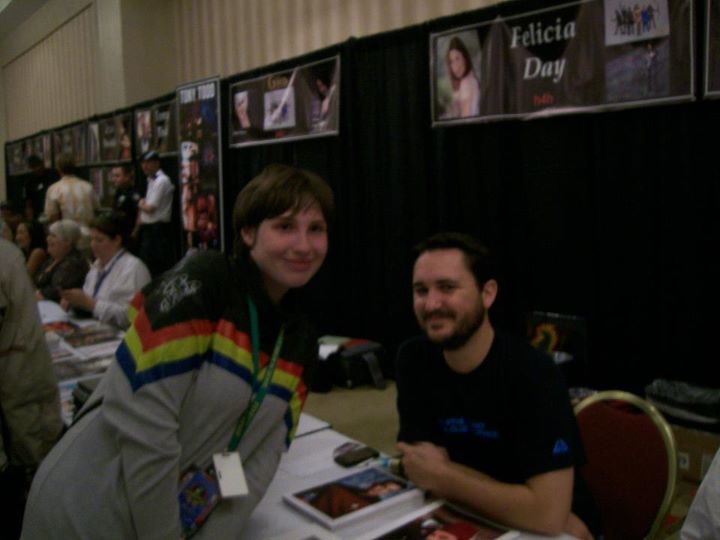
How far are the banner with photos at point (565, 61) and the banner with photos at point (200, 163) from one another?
241 centimetres

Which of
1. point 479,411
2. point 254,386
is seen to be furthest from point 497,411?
point 254,386

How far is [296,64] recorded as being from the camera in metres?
4.84

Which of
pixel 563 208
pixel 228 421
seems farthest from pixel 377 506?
pixel 563 208

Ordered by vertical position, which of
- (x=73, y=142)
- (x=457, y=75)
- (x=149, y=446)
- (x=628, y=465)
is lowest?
(x=628, y=465)

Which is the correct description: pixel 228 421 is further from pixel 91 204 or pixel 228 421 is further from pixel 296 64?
pixel 91 204

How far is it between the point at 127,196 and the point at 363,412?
441 cm

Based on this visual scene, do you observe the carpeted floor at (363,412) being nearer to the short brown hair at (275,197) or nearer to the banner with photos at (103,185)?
the short brown hair at (275,197)

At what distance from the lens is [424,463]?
1.43 m

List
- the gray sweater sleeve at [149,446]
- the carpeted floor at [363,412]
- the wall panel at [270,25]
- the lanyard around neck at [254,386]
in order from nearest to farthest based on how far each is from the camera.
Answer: the gray sweater sleeve at [149,446] → the lanyard around neck at [254,386] → the carpeted floor at [363,412] → the wall panel at [270,25]

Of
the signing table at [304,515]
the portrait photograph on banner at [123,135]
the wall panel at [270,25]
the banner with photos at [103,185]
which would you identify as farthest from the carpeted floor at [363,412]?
the banner with photos at [103,185]

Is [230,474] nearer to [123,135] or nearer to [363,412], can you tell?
[363,412]

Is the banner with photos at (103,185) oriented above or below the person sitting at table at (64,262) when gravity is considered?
above

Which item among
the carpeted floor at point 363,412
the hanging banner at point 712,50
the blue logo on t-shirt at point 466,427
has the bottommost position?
the carpeted floor at point 363,412

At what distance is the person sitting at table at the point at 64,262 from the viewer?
13.2 ft
